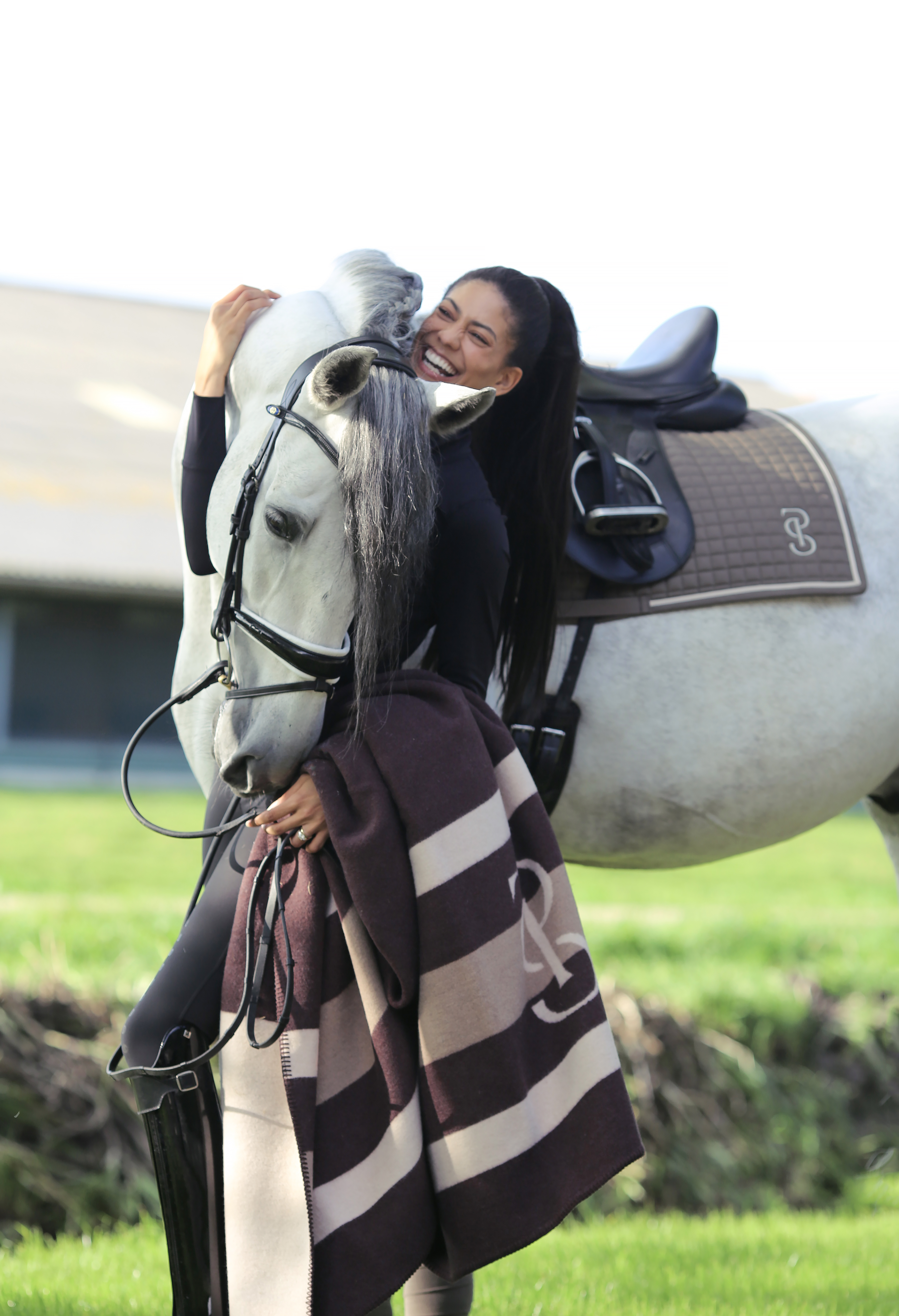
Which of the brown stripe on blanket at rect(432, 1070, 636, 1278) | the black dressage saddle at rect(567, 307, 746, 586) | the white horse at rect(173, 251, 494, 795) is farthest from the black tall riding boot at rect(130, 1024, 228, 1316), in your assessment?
the black dressage saddle at rect(567, 307, 746, 586)

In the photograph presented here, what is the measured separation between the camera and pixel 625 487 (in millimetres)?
2607

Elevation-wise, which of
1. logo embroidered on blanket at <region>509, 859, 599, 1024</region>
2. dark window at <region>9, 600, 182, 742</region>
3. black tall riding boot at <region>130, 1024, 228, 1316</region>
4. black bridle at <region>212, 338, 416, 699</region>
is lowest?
dark window at <region>9, 600, 182, 742</region>

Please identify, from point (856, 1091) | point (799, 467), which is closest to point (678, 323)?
point (799, 467)

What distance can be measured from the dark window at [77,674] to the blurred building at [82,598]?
0.6 inches

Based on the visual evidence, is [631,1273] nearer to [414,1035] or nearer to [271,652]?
[414,1035]

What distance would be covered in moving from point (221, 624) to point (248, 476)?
236mm

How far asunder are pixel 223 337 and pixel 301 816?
864 millimetres

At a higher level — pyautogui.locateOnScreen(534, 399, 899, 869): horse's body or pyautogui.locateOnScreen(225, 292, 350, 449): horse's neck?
pyautogui.locateOnScreen(225, 292, 350, 449): horse's neck

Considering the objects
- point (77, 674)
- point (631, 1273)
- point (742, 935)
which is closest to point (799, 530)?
point (631, 1273)

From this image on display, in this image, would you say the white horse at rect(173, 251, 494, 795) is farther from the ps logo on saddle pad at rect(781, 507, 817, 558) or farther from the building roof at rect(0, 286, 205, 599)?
the building roof at rect(0, 286, 205, 599)

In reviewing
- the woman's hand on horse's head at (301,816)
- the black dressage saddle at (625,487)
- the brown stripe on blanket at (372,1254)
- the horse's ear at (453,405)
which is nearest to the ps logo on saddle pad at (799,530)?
the black dressage saddle at (625,487)

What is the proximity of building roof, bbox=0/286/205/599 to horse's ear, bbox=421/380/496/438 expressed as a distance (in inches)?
509

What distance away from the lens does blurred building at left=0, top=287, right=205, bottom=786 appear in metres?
14.5

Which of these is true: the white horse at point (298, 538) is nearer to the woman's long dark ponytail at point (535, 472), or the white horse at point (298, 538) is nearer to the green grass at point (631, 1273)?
the woman's long dark ponytail at point (535, 472)
